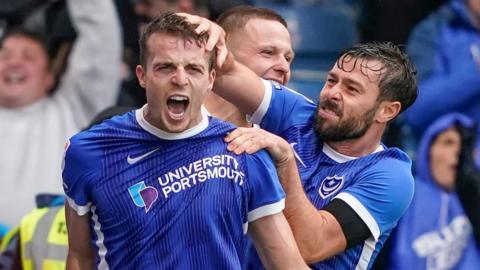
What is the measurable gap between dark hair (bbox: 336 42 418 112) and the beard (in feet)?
0.28

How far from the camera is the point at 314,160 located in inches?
206

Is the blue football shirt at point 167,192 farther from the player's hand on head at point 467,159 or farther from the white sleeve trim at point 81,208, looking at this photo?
the player's hand on head at point 467,159

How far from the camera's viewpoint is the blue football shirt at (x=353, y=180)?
16.8 ft

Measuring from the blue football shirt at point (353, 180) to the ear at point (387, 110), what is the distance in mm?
119

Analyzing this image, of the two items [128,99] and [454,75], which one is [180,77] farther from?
[454,75]

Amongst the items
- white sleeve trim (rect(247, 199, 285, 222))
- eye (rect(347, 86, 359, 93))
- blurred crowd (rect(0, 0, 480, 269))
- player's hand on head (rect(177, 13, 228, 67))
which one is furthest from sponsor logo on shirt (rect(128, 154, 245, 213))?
blurred crowd (rect(0, 0, 480, 269))

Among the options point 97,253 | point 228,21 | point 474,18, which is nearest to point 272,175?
point 97,253

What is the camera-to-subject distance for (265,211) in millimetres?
4688

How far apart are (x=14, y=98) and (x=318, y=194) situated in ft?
8.96

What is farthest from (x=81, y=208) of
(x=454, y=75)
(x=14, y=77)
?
(x=454, y=75)

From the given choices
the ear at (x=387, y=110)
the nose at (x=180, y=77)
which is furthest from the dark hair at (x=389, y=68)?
the nose at (x=180, y=77)

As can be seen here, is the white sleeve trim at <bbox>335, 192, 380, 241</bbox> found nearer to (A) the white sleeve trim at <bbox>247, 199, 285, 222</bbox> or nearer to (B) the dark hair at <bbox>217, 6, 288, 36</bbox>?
(A) the white sleeve trim at <bbox>247, 199, 285, 222</bbox>

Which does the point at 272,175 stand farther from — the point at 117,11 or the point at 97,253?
the point at 117,11

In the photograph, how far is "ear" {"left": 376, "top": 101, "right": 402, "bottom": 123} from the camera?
A: 5.22 m
